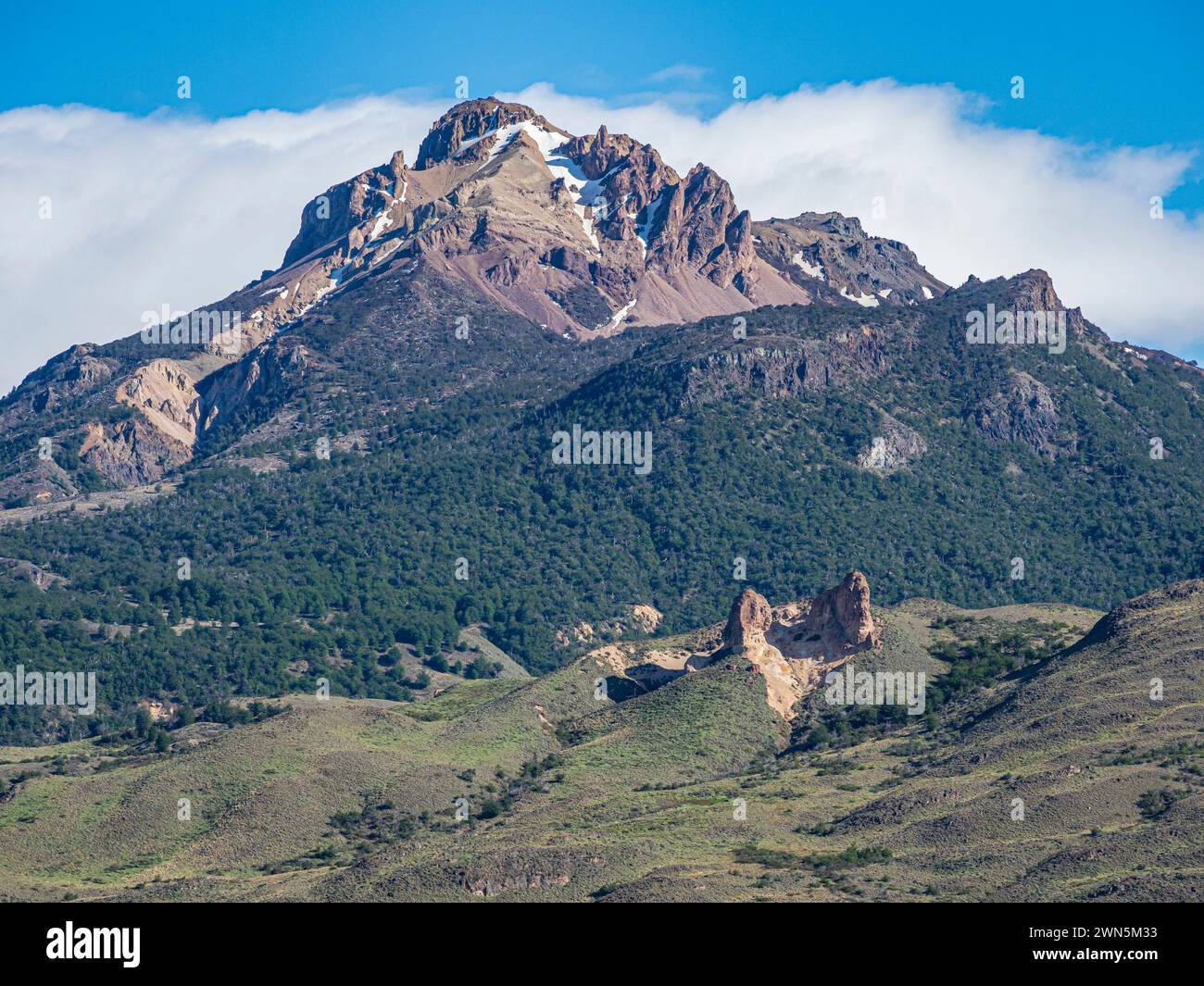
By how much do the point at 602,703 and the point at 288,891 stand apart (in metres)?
47.4

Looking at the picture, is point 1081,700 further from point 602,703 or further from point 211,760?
point 211,760

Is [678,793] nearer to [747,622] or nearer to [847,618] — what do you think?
[747,622]

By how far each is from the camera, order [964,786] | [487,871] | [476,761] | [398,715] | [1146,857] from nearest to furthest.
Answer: [1146,857]
[487,871]
[964,786]
[476,761]
[398,715]

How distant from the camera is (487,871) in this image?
11469 centimetres

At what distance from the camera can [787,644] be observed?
164 meters

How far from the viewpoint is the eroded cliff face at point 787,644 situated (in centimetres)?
16000

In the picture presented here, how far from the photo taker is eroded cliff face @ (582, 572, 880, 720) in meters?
160

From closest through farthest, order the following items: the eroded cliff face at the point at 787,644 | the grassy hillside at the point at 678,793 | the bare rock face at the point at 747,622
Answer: the grassy hillside at the point at 678,793
the eroded cliff face at the point at 787,644
the bare rock face at the point at 747,622

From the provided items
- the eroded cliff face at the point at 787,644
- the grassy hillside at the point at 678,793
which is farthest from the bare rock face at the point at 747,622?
the grassy hillside at the point at 678,793

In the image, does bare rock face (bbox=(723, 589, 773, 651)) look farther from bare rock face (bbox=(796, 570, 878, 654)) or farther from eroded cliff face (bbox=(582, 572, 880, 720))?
bare rock face (bbox=(796, 570, 878, 654))

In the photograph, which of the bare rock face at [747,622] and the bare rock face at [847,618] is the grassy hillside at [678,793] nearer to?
the bare rock face at [847,618]

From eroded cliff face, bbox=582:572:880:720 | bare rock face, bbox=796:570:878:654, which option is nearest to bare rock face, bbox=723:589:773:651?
eroded cliff face, bbox=582:572:880:720
